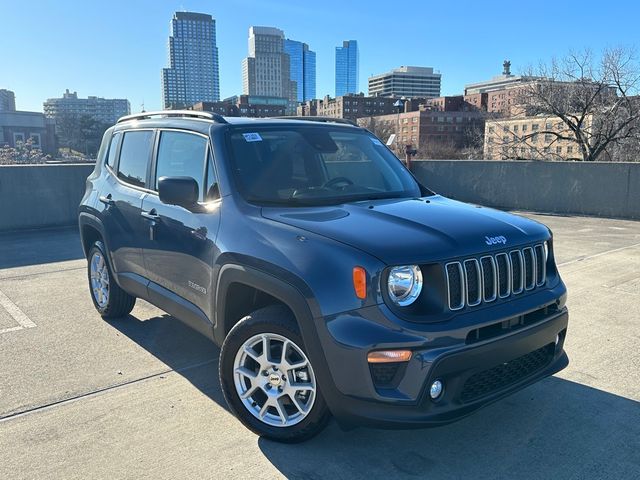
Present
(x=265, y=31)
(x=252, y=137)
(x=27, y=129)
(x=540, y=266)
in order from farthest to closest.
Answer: (x=265, y=31) → (x=27, y=129) → (x=252, y=137) → (x=540, y=266)

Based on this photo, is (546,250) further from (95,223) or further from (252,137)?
(95,223)

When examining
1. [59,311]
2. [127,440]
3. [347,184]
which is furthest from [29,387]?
[347,184]

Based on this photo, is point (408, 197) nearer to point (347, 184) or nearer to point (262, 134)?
point (347, 184)

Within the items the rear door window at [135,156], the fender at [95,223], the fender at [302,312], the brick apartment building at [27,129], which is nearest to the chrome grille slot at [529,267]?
the fender at [302,312]

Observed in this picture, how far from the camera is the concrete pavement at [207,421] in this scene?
2.94m

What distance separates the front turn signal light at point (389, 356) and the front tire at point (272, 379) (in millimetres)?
393

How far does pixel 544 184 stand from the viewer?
14.5 meters

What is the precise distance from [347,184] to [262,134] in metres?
0.73

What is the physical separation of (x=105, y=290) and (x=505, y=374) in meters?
4.03

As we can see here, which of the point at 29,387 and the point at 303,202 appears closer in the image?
the point at 303,202

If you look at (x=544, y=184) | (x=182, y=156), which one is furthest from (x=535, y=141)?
(x=182, y=156)

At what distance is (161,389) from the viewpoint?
391 centimetres

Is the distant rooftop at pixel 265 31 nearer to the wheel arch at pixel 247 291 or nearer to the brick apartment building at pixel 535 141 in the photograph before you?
the brick apartment building at pixel 535 141

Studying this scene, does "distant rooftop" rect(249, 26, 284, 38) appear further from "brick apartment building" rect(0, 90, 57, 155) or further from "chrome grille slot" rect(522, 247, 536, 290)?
"chrome grille slot" rect(522, 247, 536, 290)
